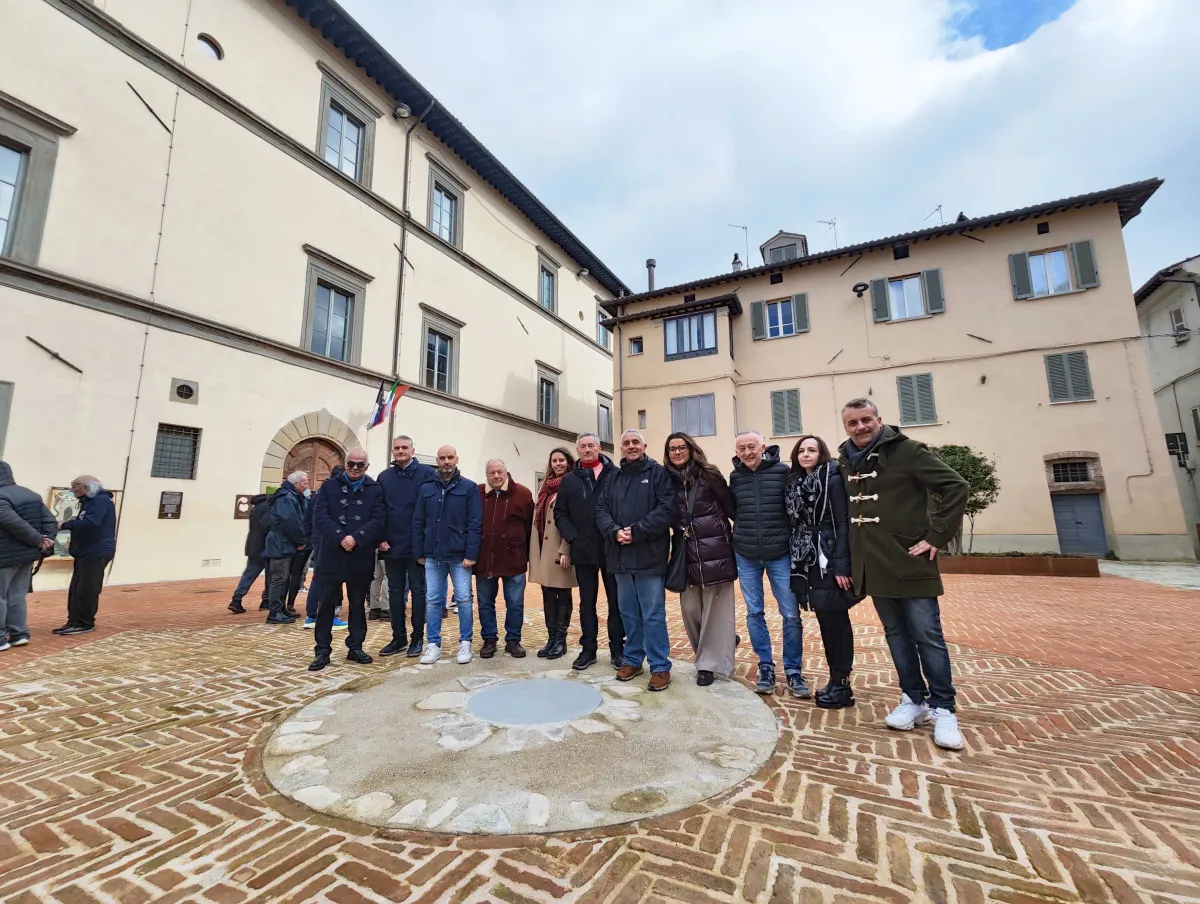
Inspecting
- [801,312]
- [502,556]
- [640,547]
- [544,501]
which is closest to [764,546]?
[640,547]

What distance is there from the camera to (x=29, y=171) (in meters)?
8.75

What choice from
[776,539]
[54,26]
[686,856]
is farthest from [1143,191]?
[54,26]

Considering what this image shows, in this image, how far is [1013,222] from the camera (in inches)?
639

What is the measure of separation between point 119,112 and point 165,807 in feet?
43.1

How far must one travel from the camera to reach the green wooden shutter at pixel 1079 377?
15055 millimetres

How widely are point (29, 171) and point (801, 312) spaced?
19.3m

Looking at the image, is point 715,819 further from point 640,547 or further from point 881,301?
point 881,301

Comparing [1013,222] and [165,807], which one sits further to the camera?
[1013,222]

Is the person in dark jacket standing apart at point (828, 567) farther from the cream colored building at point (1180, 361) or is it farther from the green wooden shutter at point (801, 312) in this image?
the cream colored building at point (1180, 361)

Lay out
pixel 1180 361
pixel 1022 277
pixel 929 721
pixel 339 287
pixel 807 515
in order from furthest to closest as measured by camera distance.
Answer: pixel 1180 361, pixel 1022 277, pixel 339 287, pixel 807 515, pixel 929 721

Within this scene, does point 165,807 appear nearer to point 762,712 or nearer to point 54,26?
point 762,712

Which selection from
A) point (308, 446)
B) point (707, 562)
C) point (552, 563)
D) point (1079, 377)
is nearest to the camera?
point (707, 562)

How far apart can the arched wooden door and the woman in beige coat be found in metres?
9.01

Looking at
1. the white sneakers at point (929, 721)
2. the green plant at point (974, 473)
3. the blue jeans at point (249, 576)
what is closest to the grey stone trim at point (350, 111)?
the blue jeans at point (249, 576)
